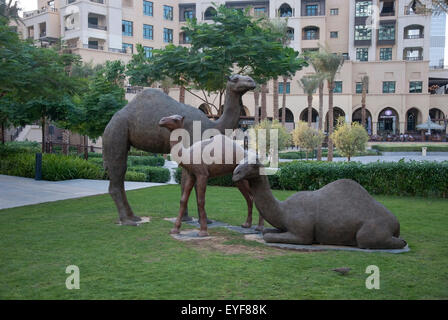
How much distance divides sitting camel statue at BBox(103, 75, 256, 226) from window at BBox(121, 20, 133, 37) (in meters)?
44.2

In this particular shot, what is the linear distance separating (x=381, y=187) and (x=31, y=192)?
1108 centimetres

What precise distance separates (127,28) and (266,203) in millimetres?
47193

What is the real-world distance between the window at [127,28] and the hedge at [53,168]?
1332 inches

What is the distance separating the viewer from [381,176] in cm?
1384

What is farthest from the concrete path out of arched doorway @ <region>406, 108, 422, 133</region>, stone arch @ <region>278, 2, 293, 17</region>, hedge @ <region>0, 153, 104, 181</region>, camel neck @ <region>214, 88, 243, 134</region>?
arched doorway @ <region>406, 108, 422, 133</region>

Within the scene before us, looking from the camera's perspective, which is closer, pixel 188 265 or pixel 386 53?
pixel 188 265

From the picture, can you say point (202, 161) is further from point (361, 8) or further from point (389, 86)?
point (361, 8)

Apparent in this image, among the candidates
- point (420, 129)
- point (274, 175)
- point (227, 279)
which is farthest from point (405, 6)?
point (227, 279)

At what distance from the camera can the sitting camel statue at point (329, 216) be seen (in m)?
6.22

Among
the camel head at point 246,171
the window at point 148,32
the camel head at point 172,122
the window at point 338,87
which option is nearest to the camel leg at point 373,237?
the camel head at point 246,171

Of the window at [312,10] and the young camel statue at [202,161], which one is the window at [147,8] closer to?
the window at [312,10]

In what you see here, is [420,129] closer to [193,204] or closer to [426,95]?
[426,95]

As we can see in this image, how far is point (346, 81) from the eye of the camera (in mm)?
52719

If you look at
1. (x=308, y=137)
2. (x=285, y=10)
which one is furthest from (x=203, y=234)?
(x=285, y=10)
